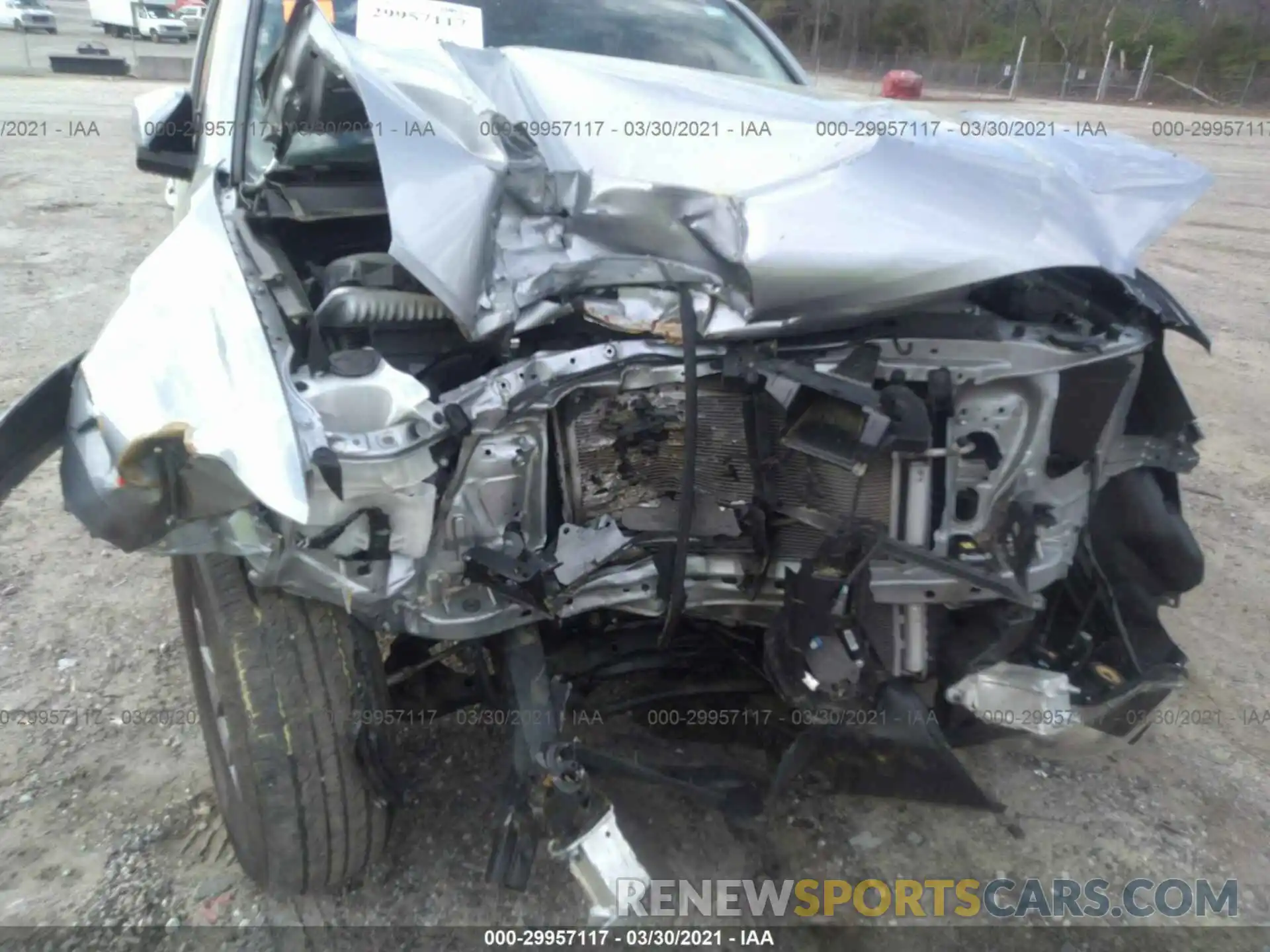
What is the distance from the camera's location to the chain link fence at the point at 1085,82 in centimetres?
2431

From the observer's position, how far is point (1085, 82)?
86.8 feet

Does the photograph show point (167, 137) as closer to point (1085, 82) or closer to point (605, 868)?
point (605, 868)

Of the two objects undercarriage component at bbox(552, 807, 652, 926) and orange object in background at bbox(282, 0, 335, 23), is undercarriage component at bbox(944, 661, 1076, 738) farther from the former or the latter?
orange object in background at bbox(282, 0, 335, 23)

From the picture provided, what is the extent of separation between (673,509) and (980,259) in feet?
2.41

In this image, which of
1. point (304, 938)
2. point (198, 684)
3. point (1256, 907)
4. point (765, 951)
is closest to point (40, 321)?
point (198, 684)

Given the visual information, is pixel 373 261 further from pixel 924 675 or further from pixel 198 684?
pixel 924 675

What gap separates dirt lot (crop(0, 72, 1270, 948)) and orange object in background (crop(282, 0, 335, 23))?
172cm

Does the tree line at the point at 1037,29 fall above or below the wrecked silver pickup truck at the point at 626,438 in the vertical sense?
below

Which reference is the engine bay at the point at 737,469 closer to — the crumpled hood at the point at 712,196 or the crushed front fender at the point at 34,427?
the crumpled hood at the point at 712,196

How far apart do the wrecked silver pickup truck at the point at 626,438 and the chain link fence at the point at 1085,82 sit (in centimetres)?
2265

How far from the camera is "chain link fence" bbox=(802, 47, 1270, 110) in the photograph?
2431 centimetres

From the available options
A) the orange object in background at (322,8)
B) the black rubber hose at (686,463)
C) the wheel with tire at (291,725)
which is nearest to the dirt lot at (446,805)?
the wheel with tire at (291,725)

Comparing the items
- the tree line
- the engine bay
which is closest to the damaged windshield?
the engine bay

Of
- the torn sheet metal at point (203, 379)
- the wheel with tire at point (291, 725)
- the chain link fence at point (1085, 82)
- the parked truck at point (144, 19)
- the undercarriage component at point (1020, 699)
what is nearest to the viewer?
the torn sheet metal at point (203, 379)
